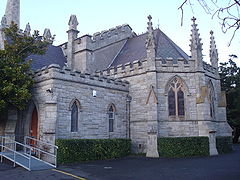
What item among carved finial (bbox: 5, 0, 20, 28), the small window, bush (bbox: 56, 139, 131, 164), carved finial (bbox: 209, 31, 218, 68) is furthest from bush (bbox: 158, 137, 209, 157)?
carved finial (bbox: 5, 0, 20, 28)

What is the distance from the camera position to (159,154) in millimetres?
16438

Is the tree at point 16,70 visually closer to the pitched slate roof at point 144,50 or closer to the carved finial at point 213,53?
the pitched slate roof at point 144,50

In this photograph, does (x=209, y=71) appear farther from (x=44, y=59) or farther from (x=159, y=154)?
(x=44, y=59)

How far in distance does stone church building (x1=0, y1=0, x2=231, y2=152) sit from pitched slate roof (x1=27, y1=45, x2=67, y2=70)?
129 millimetres

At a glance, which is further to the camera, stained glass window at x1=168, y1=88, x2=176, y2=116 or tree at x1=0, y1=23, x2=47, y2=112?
stained glass window at x1=168, y1=88, x2=176, y2=116

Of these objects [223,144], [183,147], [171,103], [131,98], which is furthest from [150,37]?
[223,144]

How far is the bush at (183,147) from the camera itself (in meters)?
16.2

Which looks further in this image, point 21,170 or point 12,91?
point 12,91

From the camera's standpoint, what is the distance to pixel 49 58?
22.6m

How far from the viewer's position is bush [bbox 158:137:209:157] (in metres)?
16.2

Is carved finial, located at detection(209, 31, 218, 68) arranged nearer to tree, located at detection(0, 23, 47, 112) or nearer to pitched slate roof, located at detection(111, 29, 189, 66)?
pitched slate roof, located at detection(111, 29, 189, 66)

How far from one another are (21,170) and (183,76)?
12.4 m

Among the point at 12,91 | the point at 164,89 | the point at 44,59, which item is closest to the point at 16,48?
the point at 12,91

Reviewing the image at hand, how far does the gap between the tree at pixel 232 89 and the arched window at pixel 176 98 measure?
1599 centimetres
